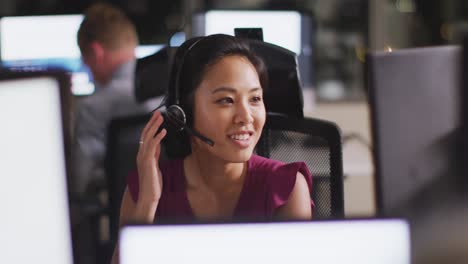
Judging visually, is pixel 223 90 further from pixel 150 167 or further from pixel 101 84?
pixel 101 84

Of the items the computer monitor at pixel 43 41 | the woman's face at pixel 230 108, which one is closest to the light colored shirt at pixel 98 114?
the computer monitor at pixel 43 41

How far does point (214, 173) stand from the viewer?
138 centimetres

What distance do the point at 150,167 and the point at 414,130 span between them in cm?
44

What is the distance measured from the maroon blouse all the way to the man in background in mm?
1586

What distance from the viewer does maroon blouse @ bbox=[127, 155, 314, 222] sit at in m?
1.36

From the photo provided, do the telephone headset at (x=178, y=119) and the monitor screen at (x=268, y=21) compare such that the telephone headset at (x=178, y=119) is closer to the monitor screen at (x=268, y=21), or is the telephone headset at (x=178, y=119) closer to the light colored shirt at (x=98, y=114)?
the light colored shirt at (x=98, y=114)

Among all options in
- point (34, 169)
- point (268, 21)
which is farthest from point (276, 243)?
point (268, 21)

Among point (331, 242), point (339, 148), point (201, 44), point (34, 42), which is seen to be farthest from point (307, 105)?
point (331, 242)

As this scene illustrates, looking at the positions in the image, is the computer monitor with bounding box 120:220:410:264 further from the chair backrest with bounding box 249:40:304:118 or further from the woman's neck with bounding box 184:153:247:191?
A: the chair backrest with bounding box 249:40:304:118

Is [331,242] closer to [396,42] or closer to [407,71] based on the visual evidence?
[407,71]

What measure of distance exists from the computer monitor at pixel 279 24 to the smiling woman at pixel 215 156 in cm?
214

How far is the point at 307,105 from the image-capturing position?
362 cm

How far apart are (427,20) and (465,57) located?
4.89 m

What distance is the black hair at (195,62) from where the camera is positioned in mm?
1352
